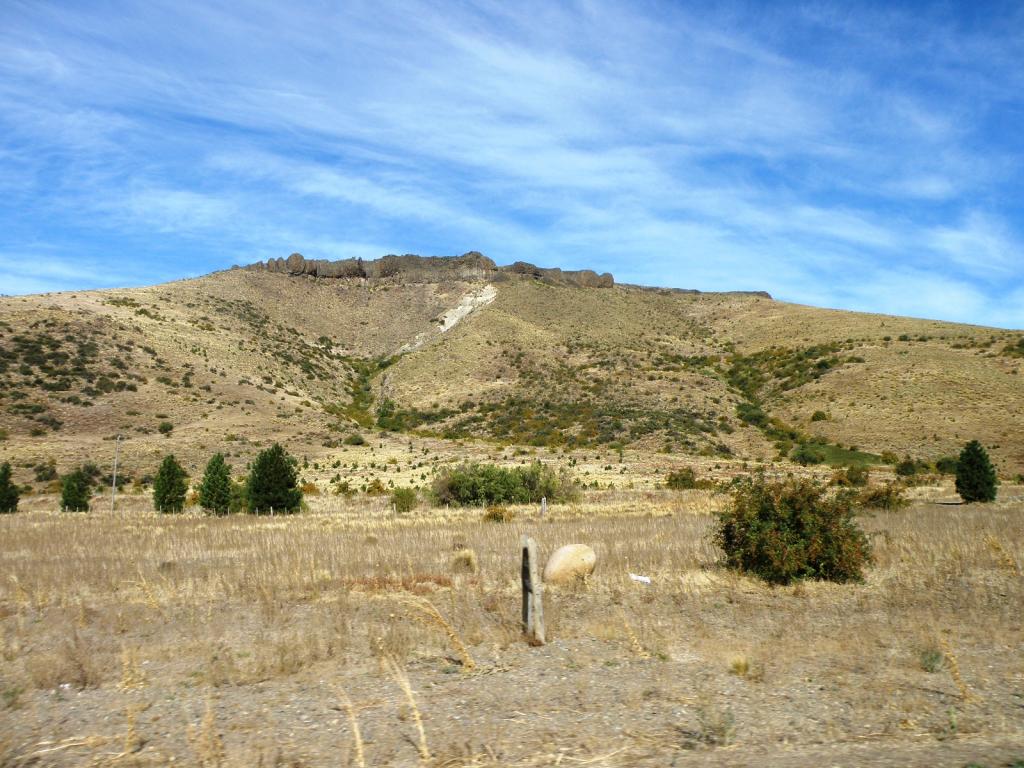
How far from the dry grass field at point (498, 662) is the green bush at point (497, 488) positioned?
15.8m

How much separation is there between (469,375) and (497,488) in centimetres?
4730

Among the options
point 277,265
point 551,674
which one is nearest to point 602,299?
point 277,265

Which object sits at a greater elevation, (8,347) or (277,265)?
(277,265)

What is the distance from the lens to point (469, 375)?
8031 cm

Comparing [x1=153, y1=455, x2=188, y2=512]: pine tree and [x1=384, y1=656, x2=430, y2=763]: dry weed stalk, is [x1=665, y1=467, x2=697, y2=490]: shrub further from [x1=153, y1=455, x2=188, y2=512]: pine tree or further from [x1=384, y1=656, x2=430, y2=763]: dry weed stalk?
[x1=384, y1=656, x2=430, y2=763]: dry weed stalk

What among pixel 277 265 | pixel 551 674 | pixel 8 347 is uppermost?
pixel 277 265

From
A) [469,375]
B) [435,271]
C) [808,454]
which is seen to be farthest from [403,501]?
[435,271]

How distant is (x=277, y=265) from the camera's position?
11025cm

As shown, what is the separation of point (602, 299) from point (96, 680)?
101 meters

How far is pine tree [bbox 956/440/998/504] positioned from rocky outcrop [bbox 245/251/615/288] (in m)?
87.2

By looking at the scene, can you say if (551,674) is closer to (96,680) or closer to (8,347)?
(96,680)

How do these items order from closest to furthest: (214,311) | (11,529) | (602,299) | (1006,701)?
(1006,701)
(11,529)
(214,311)
(602,299)

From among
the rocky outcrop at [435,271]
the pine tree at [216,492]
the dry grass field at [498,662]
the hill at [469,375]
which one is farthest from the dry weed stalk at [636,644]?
the rocky outcrop at [435,271]

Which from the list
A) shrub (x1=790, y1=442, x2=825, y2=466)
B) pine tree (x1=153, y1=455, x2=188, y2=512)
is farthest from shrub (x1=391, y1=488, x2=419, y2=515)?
shrub (x1=790, y1=442, x2=825, y2=466)
